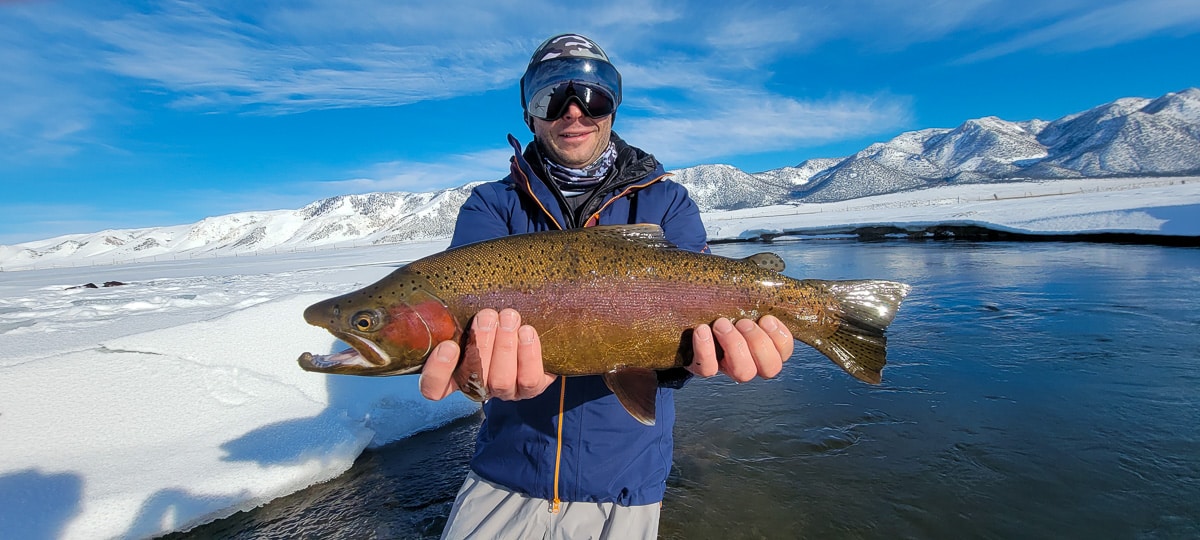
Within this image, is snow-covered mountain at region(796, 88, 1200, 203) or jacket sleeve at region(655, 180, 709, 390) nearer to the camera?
jacket sleeve at region(655, 180, 709, 390)

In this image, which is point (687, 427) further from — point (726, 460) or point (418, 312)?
point (418, 312)

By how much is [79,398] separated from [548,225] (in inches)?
215

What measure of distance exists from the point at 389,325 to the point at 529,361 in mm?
Answer: 691

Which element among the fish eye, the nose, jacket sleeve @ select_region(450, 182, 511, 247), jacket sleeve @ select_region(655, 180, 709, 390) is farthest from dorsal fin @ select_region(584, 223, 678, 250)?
the fish eye

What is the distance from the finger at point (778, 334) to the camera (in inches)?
97.6

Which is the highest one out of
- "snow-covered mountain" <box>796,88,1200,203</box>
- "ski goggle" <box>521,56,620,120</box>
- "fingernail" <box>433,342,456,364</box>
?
"snow-covered mountain" <box>796,88,1200,203</box>

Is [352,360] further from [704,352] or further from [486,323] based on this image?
[704,352]

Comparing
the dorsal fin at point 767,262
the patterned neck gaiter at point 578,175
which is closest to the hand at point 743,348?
the dorsal fin at point 767,262

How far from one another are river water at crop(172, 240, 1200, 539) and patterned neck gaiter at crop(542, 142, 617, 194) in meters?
3.07

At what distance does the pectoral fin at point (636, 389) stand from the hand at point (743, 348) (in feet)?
0.80

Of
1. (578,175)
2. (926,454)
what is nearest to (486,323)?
(578,175)

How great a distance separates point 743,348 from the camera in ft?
7.96

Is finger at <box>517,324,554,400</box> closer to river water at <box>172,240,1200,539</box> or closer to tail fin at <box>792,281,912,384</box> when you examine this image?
tail fin at <box>792,281,912,384</box>

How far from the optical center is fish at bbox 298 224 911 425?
240 centimetres
